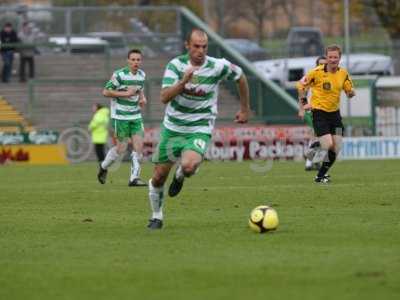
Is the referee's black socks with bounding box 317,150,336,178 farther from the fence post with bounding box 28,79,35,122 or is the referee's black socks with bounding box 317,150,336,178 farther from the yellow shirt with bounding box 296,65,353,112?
the fence post with bounding box 28,79,35,122

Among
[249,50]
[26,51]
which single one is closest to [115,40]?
[26,51]

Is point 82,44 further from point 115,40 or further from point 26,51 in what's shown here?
point 26,51

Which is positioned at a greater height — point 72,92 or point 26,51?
point 26,51

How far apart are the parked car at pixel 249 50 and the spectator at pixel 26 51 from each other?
8.22 m

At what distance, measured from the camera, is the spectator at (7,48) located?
1569 inches

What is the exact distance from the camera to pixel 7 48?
39.9m

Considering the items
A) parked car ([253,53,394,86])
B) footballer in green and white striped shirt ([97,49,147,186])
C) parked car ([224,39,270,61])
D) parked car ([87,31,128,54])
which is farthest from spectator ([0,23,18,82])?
footballer in green and white striped shirt ([97,49,147,186])

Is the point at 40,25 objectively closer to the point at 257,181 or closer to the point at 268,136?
the point at 268,136

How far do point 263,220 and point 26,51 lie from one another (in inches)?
1116

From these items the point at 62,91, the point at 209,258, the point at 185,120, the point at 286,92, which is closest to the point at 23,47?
the point at 62,91

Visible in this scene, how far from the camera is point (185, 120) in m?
13.5

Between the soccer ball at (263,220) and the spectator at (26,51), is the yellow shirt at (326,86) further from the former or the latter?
the spectator at (26,51)

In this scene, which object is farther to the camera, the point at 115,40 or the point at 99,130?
the point at 115,40

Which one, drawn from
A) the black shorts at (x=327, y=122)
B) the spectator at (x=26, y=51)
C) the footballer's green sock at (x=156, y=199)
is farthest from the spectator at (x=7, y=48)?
the footballer's green sock at (x=156, y=199)
